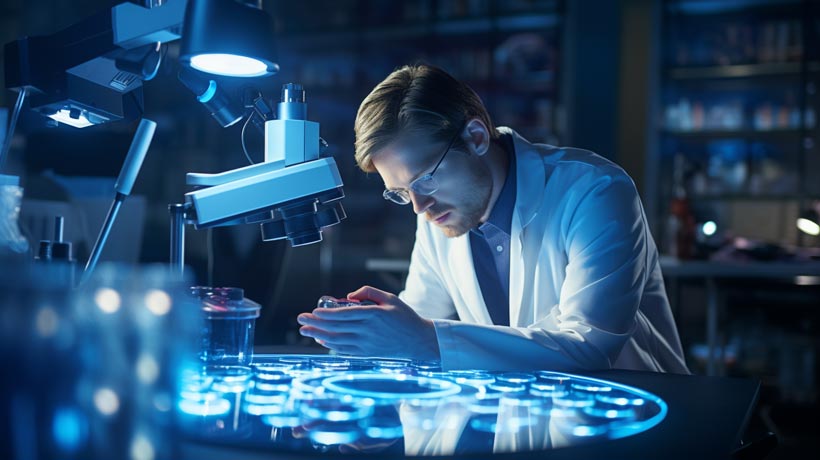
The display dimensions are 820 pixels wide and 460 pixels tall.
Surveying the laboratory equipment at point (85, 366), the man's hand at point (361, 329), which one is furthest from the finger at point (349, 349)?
the laboratory equipment at point (85, 366)

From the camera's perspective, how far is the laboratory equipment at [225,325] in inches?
35.0

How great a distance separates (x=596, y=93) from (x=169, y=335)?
14.1ft

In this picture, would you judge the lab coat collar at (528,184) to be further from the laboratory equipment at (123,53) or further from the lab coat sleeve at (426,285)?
the laboratory equipment at (123,53)

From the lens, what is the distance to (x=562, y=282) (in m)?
1.47

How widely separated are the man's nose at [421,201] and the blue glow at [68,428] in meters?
1.04

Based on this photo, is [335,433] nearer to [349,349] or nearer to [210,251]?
[349,349]

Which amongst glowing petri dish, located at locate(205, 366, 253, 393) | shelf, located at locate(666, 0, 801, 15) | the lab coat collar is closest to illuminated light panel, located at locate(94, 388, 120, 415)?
glowing petri dish, located at locate(205, 366, 253, 393)

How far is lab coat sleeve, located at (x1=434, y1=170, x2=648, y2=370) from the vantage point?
3.39 feet

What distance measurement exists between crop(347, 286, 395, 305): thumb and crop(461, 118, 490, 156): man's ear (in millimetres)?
528

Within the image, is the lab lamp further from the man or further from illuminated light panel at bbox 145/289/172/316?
illuminated light panel at bbox 145/289/172/316

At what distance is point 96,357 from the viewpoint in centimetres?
49

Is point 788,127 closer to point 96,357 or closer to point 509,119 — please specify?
point 509,119

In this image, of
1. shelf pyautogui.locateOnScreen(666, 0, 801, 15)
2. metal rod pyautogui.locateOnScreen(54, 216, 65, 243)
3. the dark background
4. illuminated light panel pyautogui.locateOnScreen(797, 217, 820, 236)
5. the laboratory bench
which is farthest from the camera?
shelf pyautogui.locateOnScreen(666, 0, 801, 15)

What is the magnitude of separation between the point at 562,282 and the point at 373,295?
52cm
